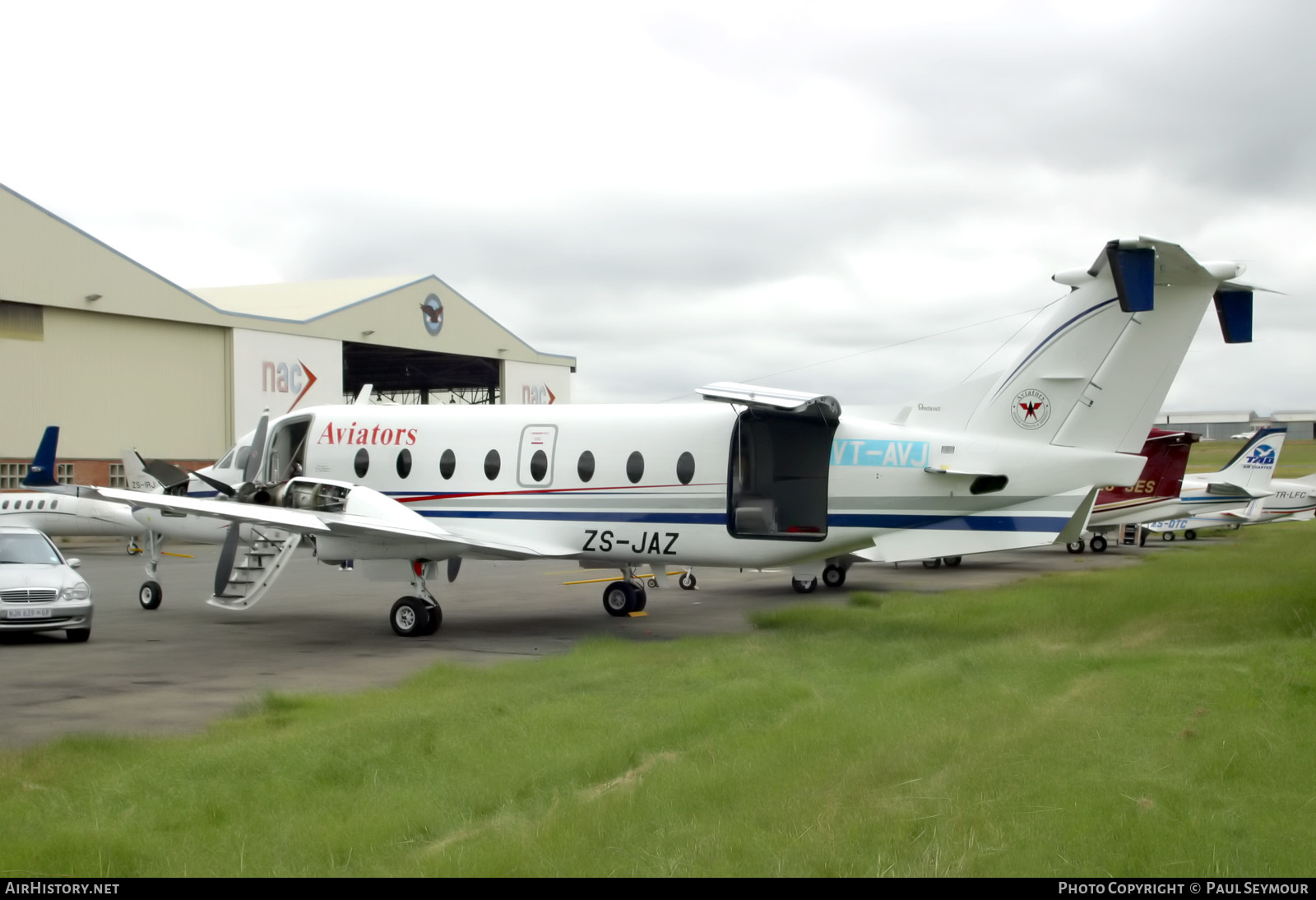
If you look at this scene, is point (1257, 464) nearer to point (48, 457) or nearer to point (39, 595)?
point (39, 595)

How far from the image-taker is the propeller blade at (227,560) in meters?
17.0

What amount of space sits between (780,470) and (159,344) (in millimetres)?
33447

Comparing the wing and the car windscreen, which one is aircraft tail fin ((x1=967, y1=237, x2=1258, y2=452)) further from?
the car windscreen

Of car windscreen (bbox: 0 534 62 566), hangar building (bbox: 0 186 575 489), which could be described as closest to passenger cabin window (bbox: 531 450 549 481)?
car windscreen (bbox: 0 534 62 566)

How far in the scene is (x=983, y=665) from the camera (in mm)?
11000

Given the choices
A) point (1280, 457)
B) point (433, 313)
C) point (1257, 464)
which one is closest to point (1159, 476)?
point (1257, 464)

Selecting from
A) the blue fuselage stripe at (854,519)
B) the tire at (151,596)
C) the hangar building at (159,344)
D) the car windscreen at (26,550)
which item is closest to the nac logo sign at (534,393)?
the hangar building at (159,344)

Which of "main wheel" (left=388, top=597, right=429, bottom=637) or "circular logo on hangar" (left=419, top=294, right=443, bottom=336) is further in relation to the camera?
"circular logo on hangar" (left=419, top=294, right=443, bottom=336)

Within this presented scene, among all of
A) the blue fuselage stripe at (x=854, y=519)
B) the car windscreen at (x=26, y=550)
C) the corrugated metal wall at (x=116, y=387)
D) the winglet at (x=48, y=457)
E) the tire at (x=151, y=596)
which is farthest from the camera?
the corrugated metal wall at (x=116, y=387)

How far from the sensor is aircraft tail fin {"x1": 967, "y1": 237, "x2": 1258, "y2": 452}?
13586mm

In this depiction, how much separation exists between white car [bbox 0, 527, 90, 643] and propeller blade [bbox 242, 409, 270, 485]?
3311mm

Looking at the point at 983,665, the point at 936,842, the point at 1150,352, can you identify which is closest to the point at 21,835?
the point at 936,842

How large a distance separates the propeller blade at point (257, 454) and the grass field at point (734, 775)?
7.93 m

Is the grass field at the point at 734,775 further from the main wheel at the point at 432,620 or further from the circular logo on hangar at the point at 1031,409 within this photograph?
the main wheel at the point at 432,620
